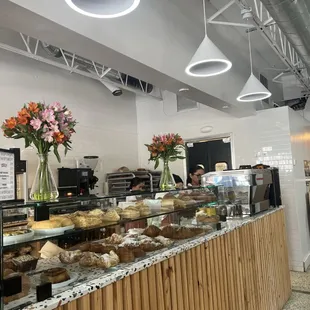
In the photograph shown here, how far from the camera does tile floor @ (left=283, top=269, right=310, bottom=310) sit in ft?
12.1

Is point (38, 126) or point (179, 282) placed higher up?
point (38, 126)

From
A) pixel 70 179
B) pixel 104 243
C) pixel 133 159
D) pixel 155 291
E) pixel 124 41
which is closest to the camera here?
pixel 155 291

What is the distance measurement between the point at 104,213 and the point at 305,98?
718 centimetres

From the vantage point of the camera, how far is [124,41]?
2.64 m

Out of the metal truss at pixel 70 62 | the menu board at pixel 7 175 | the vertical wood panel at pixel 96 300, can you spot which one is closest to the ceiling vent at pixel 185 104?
the metal truss at pixel 70 62

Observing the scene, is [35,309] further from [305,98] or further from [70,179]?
[305,98]

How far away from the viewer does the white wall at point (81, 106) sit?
15.9ft

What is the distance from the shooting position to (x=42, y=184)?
5.77 ft

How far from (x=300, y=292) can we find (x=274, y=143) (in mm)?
2465

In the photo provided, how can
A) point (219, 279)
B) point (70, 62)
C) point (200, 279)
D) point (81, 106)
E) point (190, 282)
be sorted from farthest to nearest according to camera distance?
point (81, 106) → point (70, 62) → point (219, 279) → point (200, 279) → point (190, 282)

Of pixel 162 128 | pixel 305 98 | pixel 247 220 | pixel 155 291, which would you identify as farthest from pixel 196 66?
pixel 305 98

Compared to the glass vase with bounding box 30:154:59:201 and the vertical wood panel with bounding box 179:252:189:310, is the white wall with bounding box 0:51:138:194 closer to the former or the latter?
the glass vase with bounding box 30:154:59:201

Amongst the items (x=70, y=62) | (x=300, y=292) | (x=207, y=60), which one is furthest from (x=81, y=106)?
(x=300, y=292)

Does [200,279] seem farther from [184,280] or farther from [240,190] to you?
[240,190]
